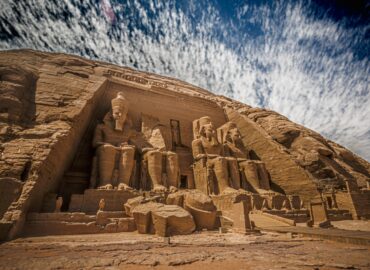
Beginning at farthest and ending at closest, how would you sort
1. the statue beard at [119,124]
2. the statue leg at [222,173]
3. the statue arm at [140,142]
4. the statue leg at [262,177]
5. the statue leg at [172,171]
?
the statue leg at [262,177]
the statue arm at [140,142]
the statue beard at [119,124]
the statue leg at [222,173]
the statue leg at [172,171]

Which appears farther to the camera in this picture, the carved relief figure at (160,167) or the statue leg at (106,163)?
the carved relief figure at (160,167)

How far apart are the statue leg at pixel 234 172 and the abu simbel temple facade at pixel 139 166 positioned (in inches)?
1.9

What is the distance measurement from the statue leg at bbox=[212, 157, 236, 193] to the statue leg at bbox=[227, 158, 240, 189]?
13.1 inches

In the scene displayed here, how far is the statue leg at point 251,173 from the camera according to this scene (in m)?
10.5

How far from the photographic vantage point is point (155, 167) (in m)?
9.29

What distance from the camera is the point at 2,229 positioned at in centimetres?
427

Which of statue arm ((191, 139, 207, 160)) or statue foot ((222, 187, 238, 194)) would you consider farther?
statue arm ((191, 139, 207, 160))

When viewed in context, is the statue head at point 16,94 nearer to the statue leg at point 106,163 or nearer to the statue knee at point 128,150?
the statue leg at point 106,163

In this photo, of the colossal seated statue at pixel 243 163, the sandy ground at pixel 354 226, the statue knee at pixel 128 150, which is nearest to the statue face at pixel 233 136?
the colossal seated statue at pixel 243 163

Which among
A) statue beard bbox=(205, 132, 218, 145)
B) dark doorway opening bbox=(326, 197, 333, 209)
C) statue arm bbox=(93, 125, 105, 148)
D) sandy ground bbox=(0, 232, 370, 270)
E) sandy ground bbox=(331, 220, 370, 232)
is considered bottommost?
sandy ground bbox=(0, 232, 370, 270)

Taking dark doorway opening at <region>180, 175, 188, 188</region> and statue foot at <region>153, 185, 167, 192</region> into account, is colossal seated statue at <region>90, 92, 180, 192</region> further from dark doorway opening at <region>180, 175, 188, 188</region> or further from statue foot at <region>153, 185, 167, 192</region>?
dark doorway opening at <region>180, 175, 188, 188</region>

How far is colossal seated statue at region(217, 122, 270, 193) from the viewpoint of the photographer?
34.7 feet

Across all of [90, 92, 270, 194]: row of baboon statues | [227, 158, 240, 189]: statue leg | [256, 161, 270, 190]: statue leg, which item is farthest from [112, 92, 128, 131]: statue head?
[256, 161, 270, 190]: statue leg

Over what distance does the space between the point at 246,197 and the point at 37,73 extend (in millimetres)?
9525
